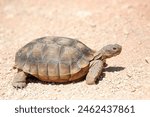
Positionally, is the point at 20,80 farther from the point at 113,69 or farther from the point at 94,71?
the point at 113,69

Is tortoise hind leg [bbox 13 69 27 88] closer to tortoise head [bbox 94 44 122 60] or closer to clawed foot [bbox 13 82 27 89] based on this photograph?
clawed foot [bbox 13 82 27 89]

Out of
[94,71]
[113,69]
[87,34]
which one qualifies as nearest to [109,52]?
[113,69]

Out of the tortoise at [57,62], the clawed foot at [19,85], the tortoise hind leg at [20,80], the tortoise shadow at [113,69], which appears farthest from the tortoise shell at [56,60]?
the tortoise shadow at [113,69]

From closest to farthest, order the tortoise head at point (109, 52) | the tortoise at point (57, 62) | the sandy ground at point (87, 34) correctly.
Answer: the sandy ground at point (87, 34) < the tortoise at point (57, 62) < the tortoise head at point (109, 52)

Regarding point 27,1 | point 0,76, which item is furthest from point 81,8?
point 0,76

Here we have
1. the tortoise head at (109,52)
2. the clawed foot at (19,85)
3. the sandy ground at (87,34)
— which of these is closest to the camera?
the sandy ground at (87,34)

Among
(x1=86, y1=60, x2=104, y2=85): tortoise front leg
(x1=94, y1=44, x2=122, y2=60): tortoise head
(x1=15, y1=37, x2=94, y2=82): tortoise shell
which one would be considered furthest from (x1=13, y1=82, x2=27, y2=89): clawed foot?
(x1=94, y1=44, x2=122, y2=60): tortoise head

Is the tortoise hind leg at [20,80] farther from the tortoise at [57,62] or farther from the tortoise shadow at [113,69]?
the tortoise shadow at [113,69]

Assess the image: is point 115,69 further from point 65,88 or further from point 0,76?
point 0,76
